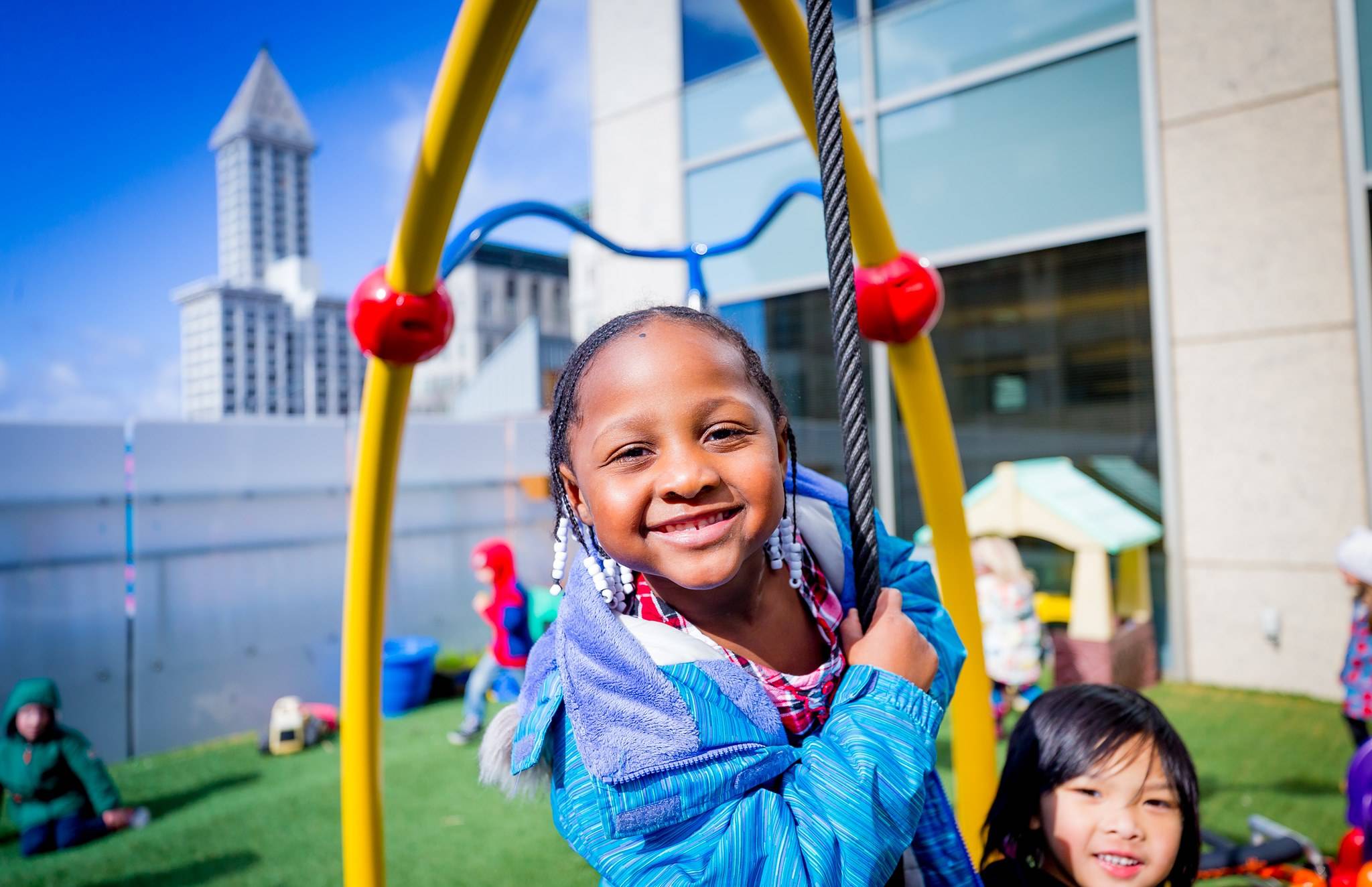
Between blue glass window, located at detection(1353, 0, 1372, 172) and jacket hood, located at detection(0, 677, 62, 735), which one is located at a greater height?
blue glass window, located at detection(1353, 0, 1372, 172)

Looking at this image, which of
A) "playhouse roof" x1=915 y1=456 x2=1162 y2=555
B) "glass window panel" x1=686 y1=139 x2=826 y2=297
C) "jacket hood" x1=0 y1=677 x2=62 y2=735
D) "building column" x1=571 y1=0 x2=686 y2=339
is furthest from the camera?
"building column" x1=571 y1=0 x2=686 y2=339

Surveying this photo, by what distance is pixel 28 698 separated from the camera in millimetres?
4375

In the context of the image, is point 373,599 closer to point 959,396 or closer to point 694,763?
point 694,763

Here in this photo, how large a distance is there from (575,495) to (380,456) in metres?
1.48

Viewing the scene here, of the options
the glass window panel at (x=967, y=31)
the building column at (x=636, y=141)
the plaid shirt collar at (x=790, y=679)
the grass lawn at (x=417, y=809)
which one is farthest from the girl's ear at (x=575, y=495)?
the building column at (x=636, y=141)

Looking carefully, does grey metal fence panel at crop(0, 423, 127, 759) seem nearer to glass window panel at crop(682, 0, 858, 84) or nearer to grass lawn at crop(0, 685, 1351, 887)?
grass lawn at crop(0, 685, 1351, 887)

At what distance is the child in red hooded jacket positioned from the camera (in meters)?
5.58

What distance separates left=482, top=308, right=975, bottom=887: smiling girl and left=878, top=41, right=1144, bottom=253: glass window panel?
588 centimetres

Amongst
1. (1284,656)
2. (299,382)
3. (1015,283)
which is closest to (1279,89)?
(1015,283)

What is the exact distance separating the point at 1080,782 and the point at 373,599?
1839 millimetres

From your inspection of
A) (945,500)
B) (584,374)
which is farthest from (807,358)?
(584,374)

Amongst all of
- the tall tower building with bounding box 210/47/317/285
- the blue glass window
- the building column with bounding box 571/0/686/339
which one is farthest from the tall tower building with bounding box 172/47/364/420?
the blue glass window

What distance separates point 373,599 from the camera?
8.26 feet

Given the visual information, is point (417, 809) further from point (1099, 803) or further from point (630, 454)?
point (630, 454)
